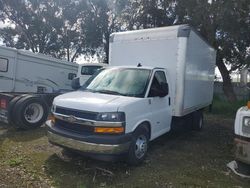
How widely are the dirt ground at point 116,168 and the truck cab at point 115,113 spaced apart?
1.54 ft

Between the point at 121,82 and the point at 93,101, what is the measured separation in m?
1.21

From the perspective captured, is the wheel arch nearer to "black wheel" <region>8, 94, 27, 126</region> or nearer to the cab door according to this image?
the cab door

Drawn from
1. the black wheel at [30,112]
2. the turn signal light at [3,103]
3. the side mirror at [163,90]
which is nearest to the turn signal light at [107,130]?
the side mirror at [163,90]

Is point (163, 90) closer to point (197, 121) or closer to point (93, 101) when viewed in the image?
point (93, 101)

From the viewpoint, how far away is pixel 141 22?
738 inches

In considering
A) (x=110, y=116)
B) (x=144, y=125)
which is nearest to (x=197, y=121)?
(x=144, y=125)

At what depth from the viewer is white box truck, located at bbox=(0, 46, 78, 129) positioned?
984cm

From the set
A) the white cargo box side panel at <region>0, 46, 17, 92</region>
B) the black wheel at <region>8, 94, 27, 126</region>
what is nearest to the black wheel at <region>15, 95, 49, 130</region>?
the black wheel at <region>8, 94, 27, 126</region>

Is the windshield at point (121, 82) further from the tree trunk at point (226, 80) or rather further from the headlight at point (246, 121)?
the tree trunk at point (226, 80)

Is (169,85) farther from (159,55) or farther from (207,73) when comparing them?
(207,73)

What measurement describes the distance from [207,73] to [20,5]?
22418 millimetres

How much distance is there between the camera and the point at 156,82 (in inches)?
293

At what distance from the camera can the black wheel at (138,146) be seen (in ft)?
21.2

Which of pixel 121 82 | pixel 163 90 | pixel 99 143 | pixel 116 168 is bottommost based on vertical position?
pixel 116 168
